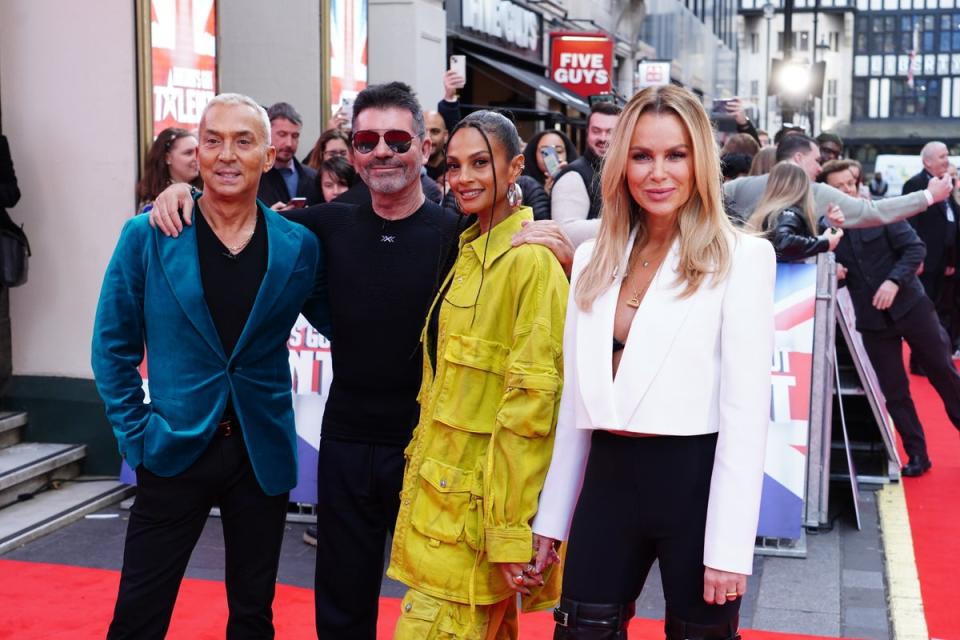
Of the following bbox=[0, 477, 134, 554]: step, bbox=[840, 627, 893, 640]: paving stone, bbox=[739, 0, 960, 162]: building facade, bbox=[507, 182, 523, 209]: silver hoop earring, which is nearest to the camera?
bbox=[507, 182, 523, 209]: silver hoop earring

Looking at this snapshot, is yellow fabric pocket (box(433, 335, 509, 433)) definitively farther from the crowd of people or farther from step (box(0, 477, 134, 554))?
step (box(0, 477, 134, 554))

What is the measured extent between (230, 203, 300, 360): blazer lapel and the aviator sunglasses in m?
0.35

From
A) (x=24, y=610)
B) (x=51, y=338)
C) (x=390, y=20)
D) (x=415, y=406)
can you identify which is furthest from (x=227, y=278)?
(x=390, y=20)

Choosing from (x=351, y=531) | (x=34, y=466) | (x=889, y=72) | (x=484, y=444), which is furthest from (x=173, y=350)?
(x=889, y=72)

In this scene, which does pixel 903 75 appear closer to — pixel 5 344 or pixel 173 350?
pixel 5 344

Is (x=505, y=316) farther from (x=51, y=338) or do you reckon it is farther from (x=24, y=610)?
(x=51, y=338)

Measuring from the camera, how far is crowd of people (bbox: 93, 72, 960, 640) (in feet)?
9.94

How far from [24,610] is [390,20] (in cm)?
865

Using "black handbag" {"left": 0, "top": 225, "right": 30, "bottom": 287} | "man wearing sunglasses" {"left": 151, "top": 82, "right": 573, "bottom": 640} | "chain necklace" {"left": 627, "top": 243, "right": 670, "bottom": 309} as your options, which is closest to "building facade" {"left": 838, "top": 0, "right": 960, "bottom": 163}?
"black handbag" {"left": 0, "top": 225, "right": 30, "bottom": 287}

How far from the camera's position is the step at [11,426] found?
7.20 meters

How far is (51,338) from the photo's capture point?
24.2ft

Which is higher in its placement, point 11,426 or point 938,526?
point 11,426

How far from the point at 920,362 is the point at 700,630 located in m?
5.93

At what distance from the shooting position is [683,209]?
3.17 m
